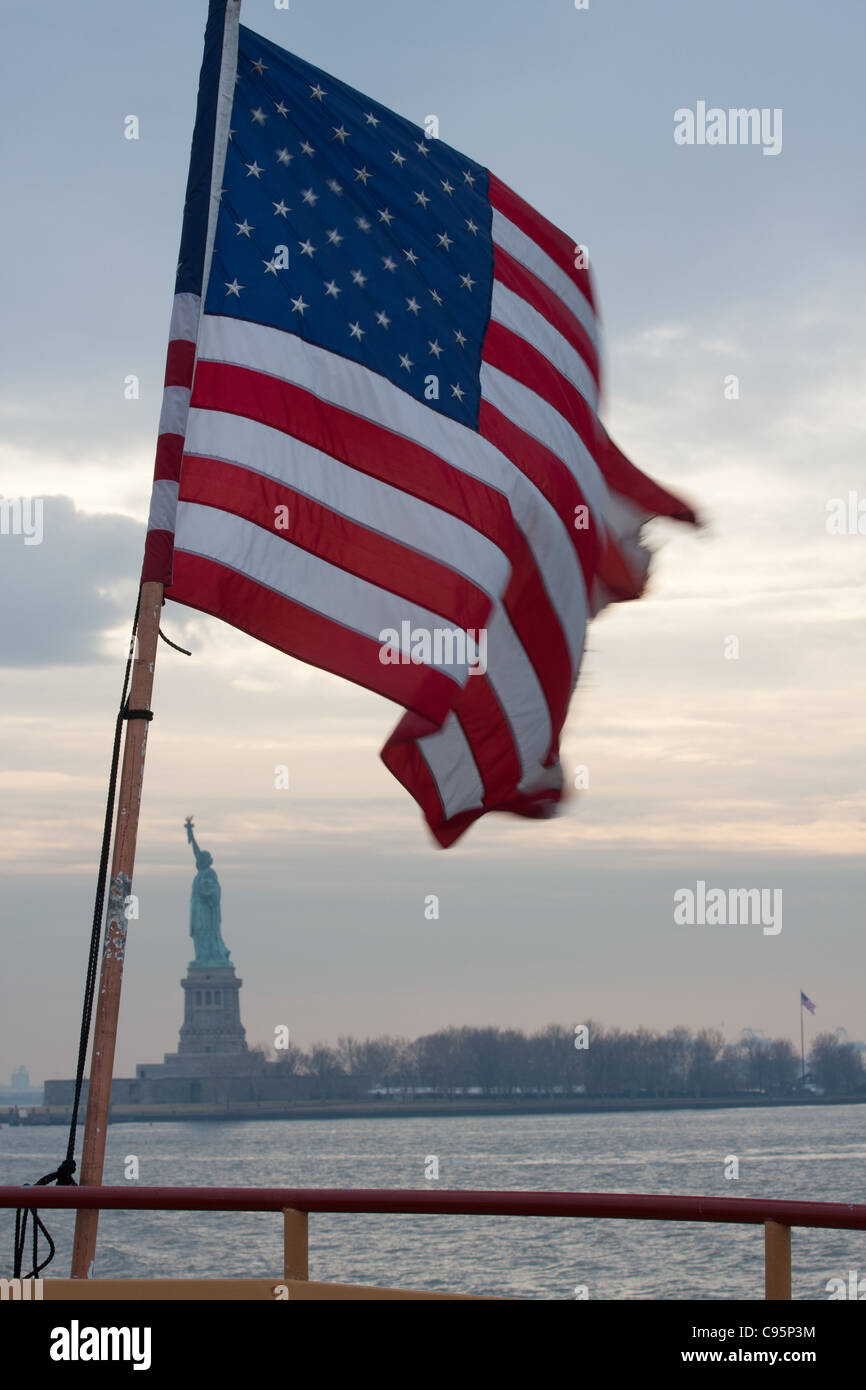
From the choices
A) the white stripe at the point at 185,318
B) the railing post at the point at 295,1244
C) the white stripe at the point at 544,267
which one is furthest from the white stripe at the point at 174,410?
the railing post at the point at 295,1244

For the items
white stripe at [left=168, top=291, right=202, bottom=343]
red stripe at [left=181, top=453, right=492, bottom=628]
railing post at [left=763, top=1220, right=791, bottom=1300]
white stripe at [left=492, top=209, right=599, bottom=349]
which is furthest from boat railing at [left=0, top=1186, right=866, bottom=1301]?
white stripe at [left=492, top=209, right=599, bottom=349]

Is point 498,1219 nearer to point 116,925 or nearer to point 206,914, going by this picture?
point 116,925

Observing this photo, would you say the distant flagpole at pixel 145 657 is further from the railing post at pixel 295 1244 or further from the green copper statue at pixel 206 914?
the green copper statue at pixel 206 914

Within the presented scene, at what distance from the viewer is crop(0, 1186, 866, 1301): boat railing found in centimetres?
479

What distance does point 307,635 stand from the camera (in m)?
7.59

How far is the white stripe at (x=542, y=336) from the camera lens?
29.7 ft

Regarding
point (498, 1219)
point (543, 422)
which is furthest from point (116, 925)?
point (498, 1219)

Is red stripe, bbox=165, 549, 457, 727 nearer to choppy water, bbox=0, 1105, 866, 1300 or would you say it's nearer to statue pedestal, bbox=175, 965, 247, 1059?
choppy water, bbox=0, 1105, 866, 1300

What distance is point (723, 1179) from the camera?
7512 cm
